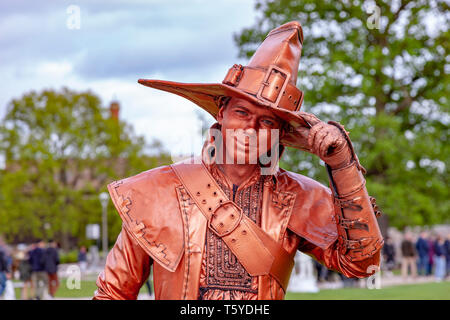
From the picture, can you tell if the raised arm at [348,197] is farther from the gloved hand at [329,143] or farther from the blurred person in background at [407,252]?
the blurred person in background at [407,252]

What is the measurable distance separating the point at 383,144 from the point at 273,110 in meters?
17.5

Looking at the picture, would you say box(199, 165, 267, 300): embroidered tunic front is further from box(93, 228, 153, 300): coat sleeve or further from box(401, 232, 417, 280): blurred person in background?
box(401, 232, 417, 280): blurred person in background

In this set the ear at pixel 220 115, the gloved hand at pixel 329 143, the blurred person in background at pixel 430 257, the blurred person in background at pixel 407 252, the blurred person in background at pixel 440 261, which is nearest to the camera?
the gloved hand at pixel 329 143

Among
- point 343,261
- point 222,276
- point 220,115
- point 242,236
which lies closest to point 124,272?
point 222,276

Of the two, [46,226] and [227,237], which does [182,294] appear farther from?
[46,226]

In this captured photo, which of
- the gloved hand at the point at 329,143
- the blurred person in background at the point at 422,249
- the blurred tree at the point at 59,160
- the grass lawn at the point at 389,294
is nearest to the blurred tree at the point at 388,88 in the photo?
the blurred person in background at the point at 422,249

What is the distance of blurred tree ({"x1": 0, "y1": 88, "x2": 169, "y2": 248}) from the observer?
3167 centimetres

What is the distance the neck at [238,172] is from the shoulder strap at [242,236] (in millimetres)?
130

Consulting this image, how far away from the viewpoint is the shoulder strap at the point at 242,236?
2.62m

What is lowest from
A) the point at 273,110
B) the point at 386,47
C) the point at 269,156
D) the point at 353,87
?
the point at 269,156

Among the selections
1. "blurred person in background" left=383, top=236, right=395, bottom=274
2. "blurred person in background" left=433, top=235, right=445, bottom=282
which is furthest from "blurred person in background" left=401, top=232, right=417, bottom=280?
"blurred person in background" left=433, top=235, right=445, bottom=282

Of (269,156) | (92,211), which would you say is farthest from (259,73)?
(92,211)

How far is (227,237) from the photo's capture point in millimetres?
2637
